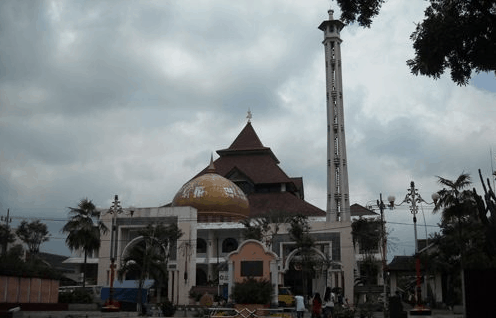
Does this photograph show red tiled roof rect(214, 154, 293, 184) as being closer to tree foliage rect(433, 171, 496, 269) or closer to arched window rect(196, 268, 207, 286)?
arched window rect(196, 268, 207, 286)

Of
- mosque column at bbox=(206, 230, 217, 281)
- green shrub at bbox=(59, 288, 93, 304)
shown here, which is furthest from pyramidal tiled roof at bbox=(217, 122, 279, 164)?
green shrub at bbox=(59, 288, 93, 304)

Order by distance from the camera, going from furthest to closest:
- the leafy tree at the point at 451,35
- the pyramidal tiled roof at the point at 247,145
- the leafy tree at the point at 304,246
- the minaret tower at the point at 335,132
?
the pyramidal tiled roof at the point at 247,145
the minaret tower at the point at 335,132
the leafy tree at the point at 304,246
the leafy tree at the point at 451,35

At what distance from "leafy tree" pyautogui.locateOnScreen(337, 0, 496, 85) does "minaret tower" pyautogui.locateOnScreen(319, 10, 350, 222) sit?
4228 centimetres

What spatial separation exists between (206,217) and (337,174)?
1350cm

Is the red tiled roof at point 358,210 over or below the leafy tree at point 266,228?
over

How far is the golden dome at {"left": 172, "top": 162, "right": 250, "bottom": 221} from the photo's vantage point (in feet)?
181

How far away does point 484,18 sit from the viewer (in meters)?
12.8

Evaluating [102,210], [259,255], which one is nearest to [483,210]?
[259,255]

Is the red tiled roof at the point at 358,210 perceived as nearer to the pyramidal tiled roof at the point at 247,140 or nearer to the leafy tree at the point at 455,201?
the pyramidal tiled roof at the point at 247,140

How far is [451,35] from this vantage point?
12938 millimetres

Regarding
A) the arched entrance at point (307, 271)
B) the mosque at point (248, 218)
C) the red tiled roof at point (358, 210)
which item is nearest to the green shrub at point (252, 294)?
the arched entrance at point (307, 271)

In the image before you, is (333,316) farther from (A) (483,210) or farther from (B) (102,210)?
(B) (102,210)

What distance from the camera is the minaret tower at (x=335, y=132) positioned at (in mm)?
56438

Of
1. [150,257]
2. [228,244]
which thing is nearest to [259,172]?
[228,244]
